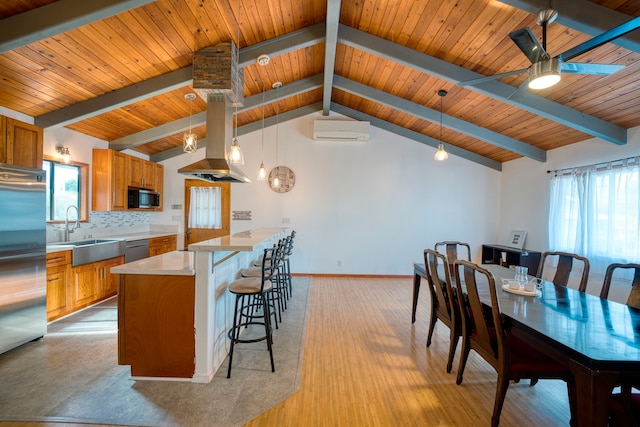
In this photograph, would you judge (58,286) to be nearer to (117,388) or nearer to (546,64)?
(117,388)

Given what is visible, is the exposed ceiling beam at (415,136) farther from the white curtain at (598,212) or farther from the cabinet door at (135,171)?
the cabinet door at (135,171)

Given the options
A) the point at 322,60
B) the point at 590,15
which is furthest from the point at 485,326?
the point at 322,60

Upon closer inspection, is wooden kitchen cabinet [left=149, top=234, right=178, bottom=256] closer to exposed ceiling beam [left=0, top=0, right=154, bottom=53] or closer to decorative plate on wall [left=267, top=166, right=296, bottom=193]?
decorative plate on wall [left=267, top=166, right=296, bottom=193]

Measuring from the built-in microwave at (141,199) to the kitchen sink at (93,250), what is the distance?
801 millimetres

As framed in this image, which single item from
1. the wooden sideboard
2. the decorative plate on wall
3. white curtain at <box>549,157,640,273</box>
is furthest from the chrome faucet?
white curtain at <box>549,157,640,273</box>

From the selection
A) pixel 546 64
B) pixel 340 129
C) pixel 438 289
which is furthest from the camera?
pixel 340 129

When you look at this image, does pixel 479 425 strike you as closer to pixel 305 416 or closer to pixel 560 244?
pixel 305 416

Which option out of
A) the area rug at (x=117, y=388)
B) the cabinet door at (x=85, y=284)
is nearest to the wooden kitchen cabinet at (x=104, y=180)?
the cabinet door at (x=85, y=284)

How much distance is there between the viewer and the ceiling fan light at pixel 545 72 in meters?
1.83

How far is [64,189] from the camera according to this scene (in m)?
3.99

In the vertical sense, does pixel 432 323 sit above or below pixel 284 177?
below

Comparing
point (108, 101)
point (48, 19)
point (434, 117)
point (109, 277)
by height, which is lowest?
point (109, 277)

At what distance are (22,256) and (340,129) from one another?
4.75 meters

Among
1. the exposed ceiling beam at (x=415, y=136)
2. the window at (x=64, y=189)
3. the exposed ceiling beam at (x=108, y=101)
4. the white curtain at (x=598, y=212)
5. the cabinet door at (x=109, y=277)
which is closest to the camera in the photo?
the white curtain at (x=598, y=212)
